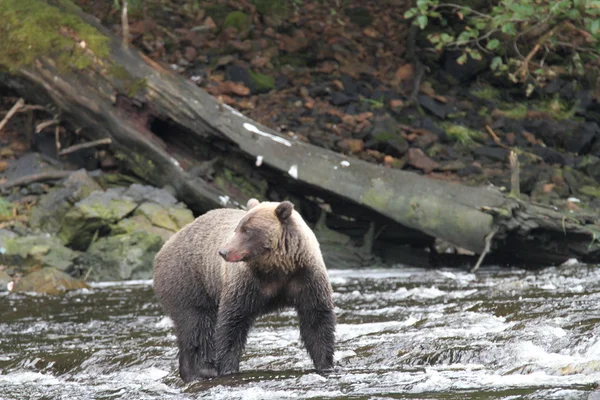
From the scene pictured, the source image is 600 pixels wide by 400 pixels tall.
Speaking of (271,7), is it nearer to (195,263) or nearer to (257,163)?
(257,163)

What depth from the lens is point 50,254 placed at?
1247 centimetres

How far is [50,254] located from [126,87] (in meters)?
2.62

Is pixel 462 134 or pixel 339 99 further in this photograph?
pixel 339 99

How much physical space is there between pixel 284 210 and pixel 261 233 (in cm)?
23

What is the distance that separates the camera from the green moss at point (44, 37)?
13.4 meters

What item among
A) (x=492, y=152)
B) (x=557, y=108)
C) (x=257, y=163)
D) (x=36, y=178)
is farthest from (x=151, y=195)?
(x=557, y=108)

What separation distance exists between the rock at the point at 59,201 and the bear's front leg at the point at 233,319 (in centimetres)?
697

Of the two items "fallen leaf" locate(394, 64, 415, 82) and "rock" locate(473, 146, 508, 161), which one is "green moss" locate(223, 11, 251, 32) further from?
"rock" locate(473, 146, 508, 161)

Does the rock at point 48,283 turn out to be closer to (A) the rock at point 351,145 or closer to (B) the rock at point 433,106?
(A) the rock at point 351,145

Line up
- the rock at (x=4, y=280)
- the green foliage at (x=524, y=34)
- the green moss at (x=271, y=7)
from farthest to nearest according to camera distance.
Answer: the green moss at (x=271, y=7) → the green foliage at (x=524, y=34) → the rock at (x=4, y=280)

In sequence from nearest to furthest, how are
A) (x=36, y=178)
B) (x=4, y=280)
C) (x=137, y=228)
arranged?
(x=4, y=280) → (x=137, y=228) → (x=36, y=178)

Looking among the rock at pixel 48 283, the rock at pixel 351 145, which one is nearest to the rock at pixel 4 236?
the rock at pixel 48 283

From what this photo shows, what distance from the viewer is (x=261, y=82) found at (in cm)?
1659

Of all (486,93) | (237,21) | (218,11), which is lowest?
(486,93)
